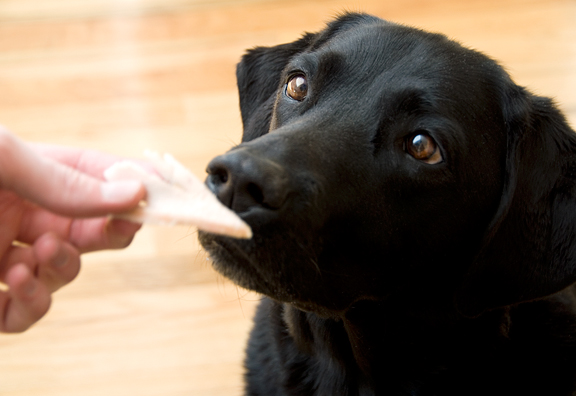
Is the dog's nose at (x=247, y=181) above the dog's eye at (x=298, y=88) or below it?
below

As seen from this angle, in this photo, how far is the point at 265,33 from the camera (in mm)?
4016

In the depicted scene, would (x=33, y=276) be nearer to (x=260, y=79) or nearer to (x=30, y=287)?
(x=30, y=287)

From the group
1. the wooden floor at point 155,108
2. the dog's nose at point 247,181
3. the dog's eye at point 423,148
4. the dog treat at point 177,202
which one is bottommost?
the wooden floor at point 155,108

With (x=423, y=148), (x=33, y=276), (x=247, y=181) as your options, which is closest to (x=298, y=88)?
(x=423, y=148)

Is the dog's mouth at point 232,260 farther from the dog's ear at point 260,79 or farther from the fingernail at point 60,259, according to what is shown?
the dog's ear at point 260,79

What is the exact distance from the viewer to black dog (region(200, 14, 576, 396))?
51.8 inches

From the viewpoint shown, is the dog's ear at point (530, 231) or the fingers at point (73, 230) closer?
the fingers at point (73, 230)

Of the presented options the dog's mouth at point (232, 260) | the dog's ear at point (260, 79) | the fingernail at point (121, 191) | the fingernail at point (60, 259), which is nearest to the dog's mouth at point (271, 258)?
the dog's mouth at point (232, 260)

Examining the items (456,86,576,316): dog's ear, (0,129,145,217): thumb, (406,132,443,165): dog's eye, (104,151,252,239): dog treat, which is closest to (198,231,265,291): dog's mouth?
(104,151,252,239): dog treat

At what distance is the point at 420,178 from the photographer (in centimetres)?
143

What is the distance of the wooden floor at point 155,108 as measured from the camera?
7.80 ft

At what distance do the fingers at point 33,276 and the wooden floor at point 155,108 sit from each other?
39 cm

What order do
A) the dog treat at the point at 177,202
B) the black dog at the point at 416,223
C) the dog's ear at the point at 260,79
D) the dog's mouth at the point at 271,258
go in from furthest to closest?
the dog's ear at the point at 260,79, the black dog at the point at 416,223, the dog's mouth at the point at 271,258, the dog treat at the point at 177,202

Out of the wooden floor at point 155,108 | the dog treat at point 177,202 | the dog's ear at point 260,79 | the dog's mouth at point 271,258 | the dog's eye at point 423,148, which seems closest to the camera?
the dog treat at point 177,202
